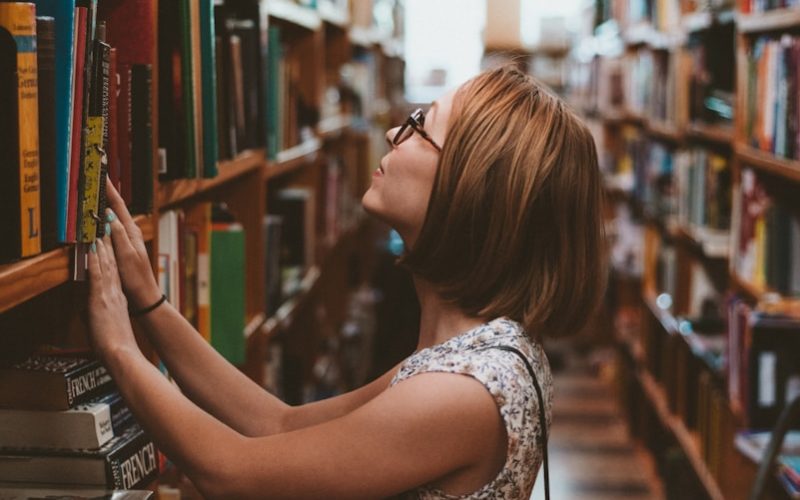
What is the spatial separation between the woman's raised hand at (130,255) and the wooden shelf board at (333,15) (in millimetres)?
2304

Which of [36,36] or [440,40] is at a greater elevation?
[440,40]

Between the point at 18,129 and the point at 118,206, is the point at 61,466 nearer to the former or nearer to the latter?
the point at 118,206

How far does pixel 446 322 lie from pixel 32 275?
56 centimetres

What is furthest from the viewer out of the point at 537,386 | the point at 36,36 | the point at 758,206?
the point at 758,206

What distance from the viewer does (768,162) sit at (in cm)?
272

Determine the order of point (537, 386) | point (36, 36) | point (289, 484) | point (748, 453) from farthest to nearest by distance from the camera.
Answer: point (748, 453) < point (537, 386) < point (289, 484) < point (36, 36)

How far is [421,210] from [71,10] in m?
0.50

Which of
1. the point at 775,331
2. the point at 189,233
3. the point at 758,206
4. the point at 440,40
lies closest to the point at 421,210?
the point at 189,233

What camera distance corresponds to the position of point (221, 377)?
1487 millimetres

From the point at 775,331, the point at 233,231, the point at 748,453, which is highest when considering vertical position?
the point at 233,231

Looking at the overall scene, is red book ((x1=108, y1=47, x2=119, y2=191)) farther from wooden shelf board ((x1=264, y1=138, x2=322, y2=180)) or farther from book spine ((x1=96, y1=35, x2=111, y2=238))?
wooden shelf board ((x1=264, y1=138, x2=322, y2=180))

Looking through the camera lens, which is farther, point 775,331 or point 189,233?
point 775,331

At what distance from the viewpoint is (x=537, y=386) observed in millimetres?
1269

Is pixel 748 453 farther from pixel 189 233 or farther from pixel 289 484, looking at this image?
pixel 289 484
